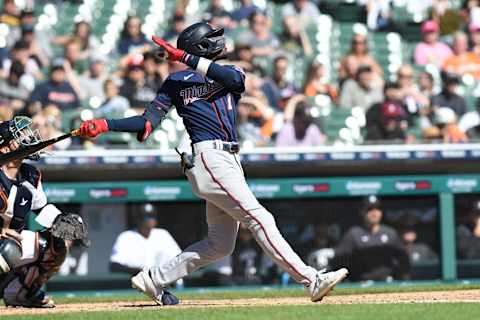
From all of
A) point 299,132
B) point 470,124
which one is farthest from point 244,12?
point 470,124

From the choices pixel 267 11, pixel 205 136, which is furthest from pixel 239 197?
pixel 267 11

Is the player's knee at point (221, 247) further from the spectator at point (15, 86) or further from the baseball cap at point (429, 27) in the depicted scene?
the baseball cap at point (429, 27)

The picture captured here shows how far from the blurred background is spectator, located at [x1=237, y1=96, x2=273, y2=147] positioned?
0.02 meters

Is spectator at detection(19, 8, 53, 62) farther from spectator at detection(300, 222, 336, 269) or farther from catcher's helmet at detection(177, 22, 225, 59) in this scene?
catcher's helmet at detection(177, 22, 225, 59)

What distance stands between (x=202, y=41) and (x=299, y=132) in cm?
509

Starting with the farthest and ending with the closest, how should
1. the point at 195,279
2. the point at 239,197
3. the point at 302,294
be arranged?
the point at 195,279 → the point at 302,294 → the point at 239,197

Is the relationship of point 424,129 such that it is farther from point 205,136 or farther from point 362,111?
point 205,136

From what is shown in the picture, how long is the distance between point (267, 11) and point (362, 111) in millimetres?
2970

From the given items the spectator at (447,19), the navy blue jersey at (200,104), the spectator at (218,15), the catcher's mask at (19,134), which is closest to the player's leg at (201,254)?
the navy blue jersey at (200,104)

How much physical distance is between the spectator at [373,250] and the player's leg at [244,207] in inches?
179

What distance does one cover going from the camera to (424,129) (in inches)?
525

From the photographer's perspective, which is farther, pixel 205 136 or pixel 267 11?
pixel 267 11

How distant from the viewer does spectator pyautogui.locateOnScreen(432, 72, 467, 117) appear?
1360 centimetres

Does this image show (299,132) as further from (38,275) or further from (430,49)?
(38,275)
